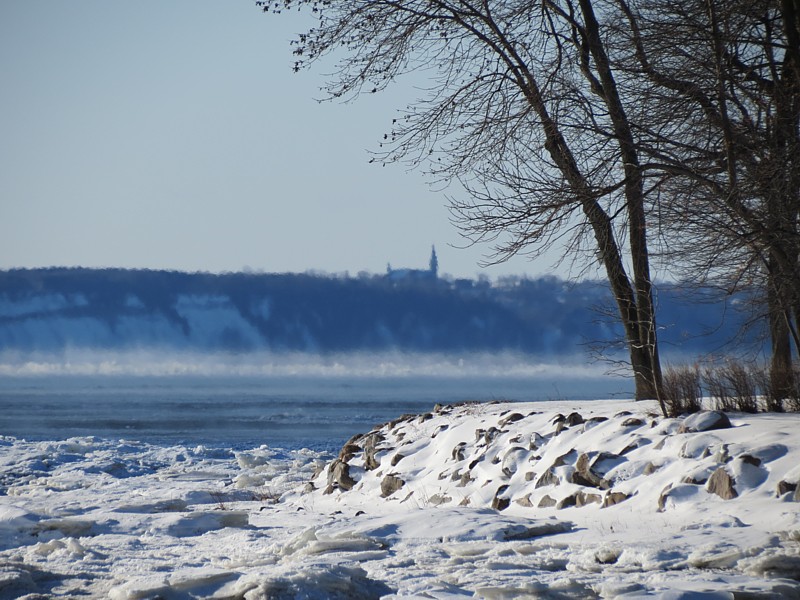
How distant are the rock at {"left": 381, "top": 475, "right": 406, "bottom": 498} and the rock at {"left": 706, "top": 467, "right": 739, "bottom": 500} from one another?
4089mm

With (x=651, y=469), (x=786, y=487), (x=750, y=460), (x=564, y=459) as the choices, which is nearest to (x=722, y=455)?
(x=750, y=460)

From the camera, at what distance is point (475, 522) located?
6.89 metres

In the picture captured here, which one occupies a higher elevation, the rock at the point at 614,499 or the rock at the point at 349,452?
the rock at the point at 614,499

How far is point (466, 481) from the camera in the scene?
30.1 ft

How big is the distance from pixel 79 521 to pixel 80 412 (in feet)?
113

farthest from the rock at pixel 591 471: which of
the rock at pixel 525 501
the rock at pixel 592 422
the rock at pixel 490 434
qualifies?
the rock at pixel 490 434

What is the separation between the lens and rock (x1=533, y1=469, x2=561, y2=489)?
27.0 ft

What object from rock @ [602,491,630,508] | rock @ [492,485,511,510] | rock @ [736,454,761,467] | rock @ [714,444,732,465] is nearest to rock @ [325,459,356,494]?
rock @ [492,485,511,510]

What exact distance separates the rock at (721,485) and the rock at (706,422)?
104 cm

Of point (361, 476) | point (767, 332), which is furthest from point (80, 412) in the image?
point (767, 332)

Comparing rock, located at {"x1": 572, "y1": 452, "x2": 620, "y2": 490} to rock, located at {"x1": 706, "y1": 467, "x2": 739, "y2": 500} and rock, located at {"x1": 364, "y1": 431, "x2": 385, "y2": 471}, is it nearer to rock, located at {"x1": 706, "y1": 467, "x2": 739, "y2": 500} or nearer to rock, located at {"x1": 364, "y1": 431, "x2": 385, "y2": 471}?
rock, located at {"x1": 706, "y1": 467, "x2": 739, "y2": 500}

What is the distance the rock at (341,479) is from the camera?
10.9m

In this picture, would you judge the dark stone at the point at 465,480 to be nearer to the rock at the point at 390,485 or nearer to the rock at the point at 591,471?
the rock at the point at 390,485

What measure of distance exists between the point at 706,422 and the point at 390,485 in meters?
3.92
